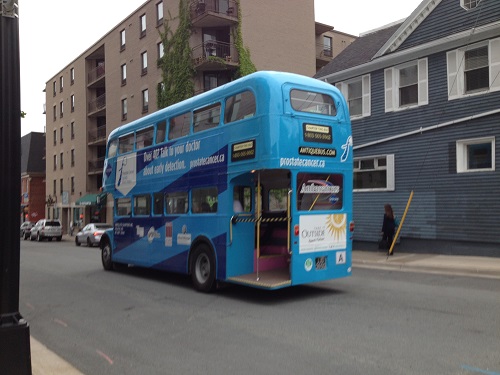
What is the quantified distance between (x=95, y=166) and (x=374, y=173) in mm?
33009

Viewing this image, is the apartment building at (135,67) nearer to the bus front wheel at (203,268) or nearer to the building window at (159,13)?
the building window at (159,13)

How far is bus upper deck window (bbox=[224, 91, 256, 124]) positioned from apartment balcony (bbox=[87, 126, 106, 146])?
3554 centimetres

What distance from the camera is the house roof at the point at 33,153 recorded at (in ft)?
203

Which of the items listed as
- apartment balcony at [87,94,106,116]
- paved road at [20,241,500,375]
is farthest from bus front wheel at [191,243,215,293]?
apartment balcony at [87,94,106,116]

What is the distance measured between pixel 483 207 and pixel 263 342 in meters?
10.7

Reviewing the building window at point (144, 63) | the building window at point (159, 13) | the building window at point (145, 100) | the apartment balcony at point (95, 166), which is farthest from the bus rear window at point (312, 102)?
the apartment balcony at point (95, 166)

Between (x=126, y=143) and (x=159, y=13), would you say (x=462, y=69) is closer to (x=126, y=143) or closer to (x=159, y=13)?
(x=126, y=143)

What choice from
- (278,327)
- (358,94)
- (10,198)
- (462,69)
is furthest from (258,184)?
A: (358,94)

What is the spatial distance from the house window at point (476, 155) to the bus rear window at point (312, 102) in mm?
7491

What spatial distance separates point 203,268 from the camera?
10.2 metres

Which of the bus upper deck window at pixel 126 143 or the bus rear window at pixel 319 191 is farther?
the bus upper deck window at pixel 126 143

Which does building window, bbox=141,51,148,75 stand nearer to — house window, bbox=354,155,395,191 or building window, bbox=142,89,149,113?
building window, bbox=142,89,149,113

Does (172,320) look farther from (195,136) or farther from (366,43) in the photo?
(366,43)

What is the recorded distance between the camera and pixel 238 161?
9094 millimetres
